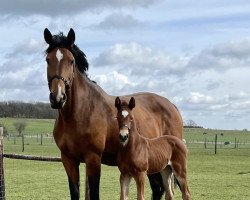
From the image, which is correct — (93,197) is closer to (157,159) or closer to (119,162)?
(119,162)

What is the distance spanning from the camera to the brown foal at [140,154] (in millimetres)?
5965

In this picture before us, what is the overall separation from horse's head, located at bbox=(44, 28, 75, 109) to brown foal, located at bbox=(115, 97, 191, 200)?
750 mm

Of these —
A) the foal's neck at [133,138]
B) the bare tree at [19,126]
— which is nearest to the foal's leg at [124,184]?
the foal's neck at [133,138]

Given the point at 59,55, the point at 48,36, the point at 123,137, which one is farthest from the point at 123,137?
the point at 48,36

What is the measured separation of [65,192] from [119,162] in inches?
269

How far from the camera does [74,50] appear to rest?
6066 millimetres

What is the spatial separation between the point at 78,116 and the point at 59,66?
0.71 m

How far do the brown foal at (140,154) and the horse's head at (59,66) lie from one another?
2.46 ft

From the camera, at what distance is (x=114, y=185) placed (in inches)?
568

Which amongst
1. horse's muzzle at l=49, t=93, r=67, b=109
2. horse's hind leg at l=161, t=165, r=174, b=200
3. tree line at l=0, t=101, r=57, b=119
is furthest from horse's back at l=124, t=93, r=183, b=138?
tree line at l=0, t=101, r=57, b=119

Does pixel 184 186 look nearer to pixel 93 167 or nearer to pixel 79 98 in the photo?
pixel 93 167

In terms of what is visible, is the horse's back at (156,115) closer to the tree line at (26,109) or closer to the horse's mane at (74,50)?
the horse's mane at (74,50)

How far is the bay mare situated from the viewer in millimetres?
5686

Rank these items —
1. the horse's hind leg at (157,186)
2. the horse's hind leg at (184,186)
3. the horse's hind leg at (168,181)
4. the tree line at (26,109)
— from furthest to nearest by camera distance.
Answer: the tree line at (26,109) → the horse's hind leg at (157,186) → the horse's hind leg at (168,181) → the horse's hind leg at (184,186)
